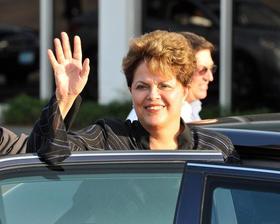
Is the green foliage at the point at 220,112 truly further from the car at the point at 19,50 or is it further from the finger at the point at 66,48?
the finger at the point at 66,48

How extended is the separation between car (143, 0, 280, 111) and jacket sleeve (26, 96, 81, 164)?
733 cm

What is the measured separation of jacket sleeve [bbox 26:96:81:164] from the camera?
277 cm

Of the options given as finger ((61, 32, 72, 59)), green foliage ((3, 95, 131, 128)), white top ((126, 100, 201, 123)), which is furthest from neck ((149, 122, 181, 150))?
green foliage ((3, 95, 131, 128))

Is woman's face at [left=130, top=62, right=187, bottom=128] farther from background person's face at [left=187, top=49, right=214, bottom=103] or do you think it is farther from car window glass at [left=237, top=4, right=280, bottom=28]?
car window glass at [left=237, top=4, right=280, bottom=28]

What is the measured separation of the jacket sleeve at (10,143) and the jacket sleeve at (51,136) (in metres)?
0.17

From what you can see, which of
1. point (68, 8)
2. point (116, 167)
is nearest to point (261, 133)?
point (116, 167)

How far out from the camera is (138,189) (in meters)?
2.67

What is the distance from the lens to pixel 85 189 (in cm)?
269

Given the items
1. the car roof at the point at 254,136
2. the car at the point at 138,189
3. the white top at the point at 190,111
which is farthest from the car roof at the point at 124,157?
the white top at the point at 190,111

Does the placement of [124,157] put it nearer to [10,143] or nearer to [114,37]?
[10,143]

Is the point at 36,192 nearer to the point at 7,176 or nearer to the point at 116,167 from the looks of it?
the point at 7,176

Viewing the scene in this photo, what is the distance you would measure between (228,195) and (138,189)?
0.31 m

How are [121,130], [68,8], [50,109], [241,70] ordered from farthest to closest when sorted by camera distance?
1. [68,8]
2. [241,70]
3. [121,130]
4. [50,109]

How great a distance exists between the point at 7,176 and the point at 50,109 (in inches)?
16.1
